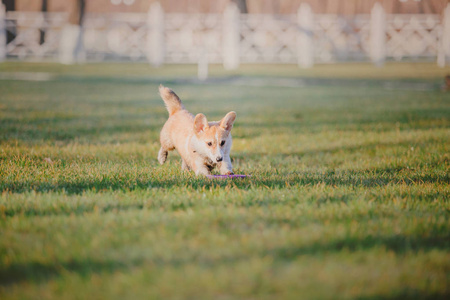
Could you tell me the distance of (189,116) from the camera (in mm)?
4727

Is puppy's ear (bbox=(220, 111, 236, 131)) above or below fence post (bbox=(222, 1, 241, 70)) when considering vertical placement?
below

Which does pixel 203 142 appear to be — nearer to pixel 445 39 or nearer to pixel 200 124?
pixel 200 124

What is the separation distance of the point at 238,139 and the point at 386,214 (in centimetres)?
349

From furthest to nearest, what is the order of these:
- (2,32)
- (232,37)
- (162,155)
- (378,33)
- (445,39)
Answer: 1. (378,33)
2. (445,39)
3. (2,32)
4. (232,37)
5. (162,155)

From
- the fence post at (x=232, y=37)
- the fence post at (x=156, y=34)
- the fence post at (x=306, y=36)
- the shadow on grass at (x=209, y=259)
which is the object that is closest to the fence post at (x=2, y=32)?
the fence post at (x=156, y=34)

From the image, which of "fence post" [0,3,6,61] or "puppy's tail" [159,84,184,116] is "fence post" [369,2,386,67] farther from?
"puppy's tail" [159,84,184,116]

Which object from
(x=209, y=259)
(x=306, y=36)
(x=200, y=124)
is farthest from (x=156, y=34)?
(x=209, y=259)

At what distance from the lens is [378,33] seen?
25.7 metres

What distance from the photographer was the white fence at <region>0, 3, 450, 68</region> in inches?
965

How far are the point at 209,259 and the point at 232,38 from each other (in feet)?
74.3

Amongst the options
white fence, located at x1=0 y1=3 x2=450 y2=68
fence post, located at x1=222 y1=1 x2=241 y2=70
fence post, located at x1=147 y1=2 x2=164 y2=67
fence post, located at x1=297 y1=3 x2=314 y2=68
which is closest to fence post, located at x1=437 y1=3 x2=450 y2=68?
white fence, located at x1=0 y1=3 x2=450 y2=68

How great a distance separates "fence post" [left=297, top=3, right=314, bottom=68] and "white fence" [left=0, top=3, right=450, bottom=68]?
0.16 ft

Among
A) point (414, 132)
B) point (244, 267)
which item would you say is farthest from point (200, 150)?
point (414, 132)

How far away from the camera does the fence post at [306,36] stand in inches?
965
